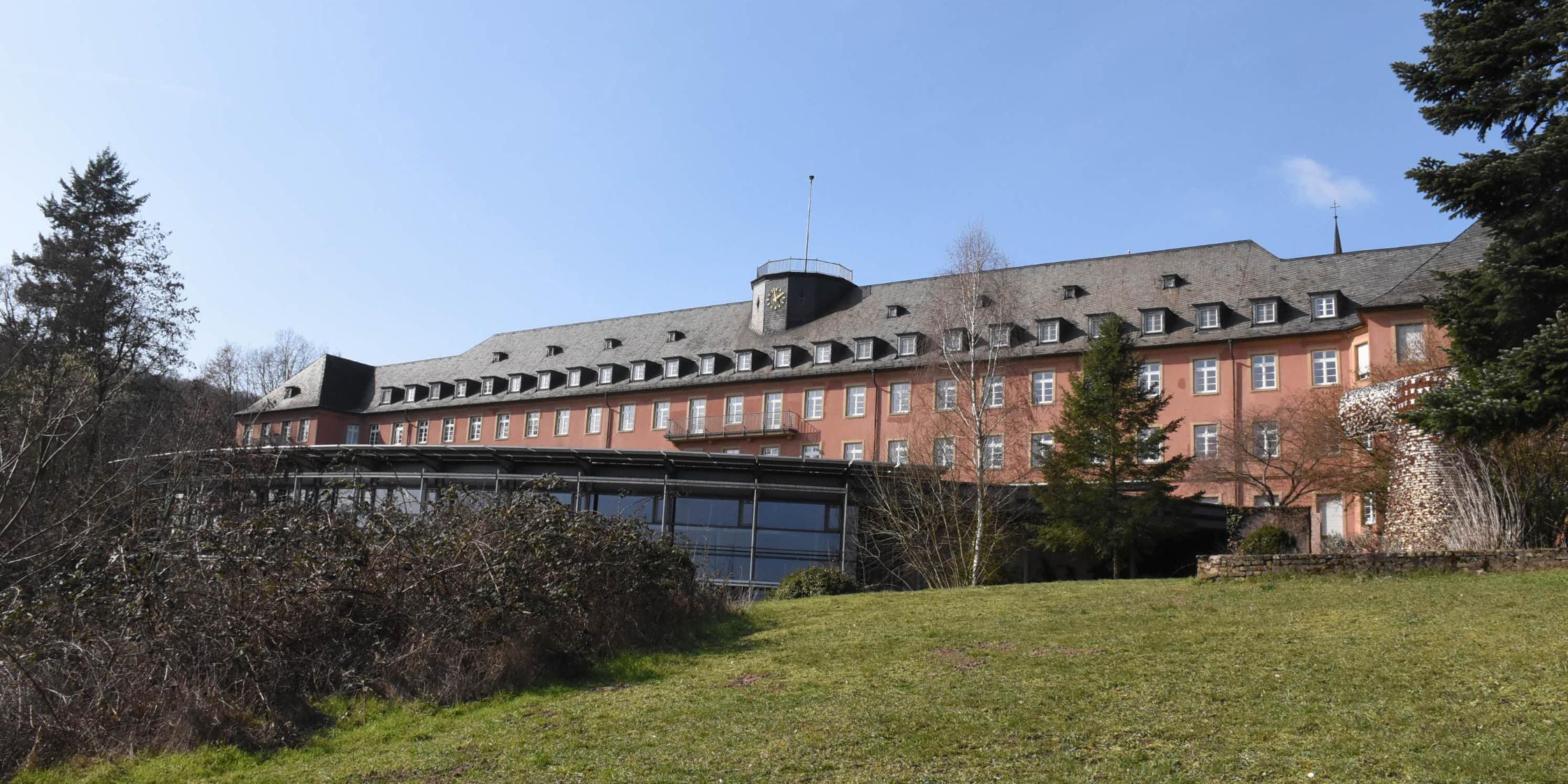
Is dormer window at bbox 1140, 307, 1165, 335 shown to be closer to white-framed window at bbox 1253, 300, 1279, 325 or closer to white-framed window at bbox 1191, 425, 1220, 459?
white-framed window at bbox 1253, 300, 1279, 325

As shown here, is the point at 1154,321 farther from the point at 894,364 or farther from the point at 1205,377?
A: the point at 894,364

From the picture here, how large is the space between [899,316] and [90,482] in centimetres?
3645

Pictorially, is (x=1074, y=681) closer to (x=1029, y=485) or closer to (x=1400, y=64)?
(x=1400, y=64)

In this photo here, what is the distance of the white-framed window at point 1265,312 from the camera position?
1583 inches

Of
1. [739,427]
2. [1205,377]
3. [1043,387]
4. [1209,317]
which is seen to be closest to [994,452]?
[1043,387]

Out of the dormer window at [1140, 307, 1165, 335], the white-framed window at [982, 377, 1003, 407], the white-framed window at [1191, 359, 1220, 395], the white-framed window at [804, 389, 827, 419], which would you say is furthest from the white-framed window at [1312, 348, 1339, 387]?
the white-framed window at [804, 389, 827, 419]

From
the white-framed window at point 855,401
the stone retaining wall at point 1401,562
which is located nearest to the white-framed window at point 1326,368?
the white-framed window at point 855,401

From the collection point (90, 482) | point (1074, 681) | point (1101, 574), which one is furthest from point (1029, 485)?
point (90, 482)

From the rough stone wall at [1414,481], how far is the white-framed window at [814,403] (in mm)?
27246

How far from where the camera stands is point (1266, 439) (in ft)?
123

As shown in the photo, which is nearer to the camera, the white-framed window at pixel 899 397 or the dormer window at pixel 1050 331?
the dormer window at pixel 1050 331

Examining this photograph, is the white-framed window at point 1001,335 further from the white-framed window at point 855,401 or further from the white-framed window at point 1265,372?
the white-framed window at point 1265,372

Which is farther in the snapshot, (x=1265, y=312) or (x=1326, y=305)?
(x=1265, y=312)

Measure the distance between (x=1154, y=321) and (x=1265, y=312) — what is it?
3827 mm
